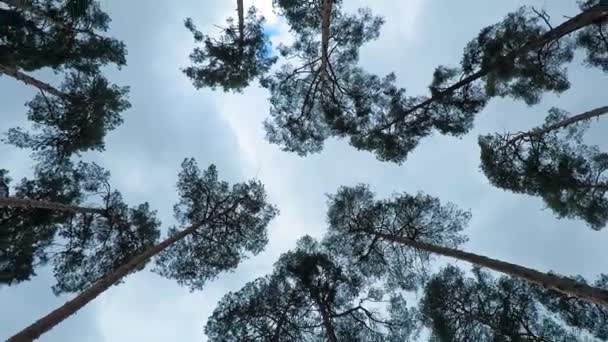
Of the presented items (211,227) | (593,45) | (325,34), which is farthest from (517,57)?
(211,227)

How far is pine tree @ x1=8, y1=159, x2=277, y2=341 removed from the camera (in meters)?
12.8

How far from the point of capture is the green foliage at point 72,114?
11766mm

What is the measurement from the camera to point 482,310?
11781mm

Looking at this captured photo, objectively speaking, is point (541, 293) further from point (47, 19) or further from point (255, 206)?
point (47, 19)

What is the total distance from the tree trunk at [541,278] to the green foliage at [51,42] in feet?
34.6

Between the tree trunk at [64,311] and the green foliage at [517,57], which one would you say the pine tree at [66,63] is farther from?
the green foliage at [517,57]

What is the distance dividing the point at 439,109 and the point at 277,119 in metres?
5.19

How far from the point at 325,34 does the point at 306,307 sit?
763 cm

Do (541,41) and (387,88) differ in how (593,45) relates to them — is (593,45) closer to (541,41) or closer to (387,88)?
(541,41)

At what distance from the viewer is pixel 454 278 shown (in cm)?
1245

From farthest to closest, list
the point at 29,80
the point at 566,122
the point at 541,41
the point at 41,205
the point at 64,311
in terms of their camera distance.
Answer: the point at 566,122 < the point at 541,41 < the point at 29,80 < the point at 41,205 < the point at 64,311

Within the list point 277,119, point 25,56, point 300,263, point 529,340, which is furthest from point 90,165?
point 529,340

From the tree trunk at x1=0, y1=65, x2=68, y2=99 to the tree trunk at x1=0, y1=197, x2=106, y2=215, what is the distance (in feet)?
9.74

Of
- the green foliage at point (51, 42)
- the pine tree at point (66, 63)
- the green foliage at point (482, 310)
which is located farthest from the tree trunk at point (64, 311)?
the green foliage at point (482, 310)
